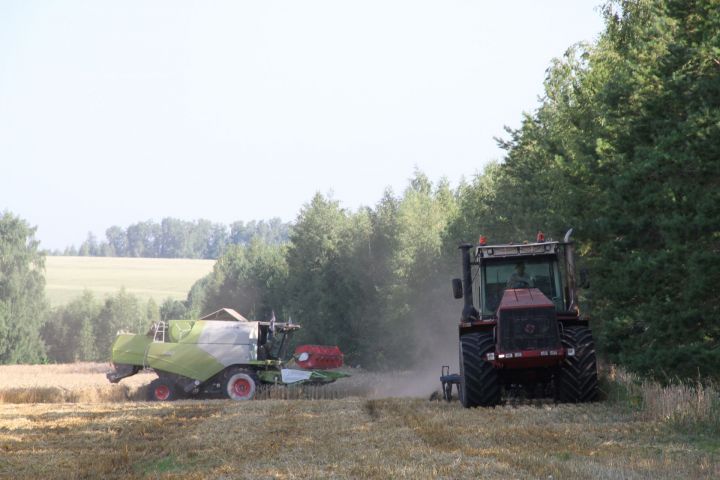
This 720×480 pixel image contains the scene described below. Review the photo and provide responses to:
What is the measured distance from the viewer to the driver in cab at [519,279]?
19297 millimetres

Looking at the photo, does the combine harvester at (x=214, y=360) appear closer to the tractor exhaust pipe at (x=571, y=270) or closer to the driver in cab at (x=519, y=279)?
the driver in cab at (x=519, y=279)

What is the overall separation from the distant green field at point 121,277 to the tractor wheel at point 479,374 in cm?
12246

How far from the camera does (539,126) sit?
43.3 meters

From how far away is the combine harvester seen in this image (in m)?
30.0

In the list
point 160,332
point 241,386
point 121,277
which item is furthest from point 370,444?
point 121,277

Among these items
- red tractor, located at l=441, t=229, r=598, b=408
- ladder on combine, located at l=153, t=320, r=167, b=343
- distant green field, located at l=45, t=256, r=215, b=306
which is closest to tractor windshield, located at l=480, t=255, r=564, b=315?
red tractor, located at l=441, t=229, r=598, b=408

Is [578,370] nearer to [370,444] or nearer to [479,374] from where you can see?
[479,374]

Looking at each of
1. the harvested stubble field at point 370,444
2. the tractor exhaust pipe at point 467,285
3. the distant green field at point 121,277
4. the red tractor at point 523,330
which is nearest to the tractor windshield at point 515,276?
the red tractor at point 523,330

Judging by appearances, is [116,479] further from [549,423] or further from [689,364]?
[689,364]

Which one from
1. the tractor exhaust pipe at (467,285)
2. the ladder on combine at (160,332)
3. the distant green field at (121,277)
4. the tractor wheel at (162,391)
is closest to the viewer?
the tractor exhaust pipe at (467,285)

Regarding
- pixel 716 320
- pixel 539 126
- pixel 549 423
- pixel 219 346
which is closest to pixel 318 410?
pixel 549 423

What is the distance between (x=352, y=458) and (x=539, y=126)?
3380 centimetres

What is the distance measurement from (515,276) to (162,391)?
51.6 feet

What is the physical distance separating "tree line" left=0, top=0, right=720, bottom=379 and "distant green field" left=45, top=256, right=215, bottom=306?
85.0 meters
